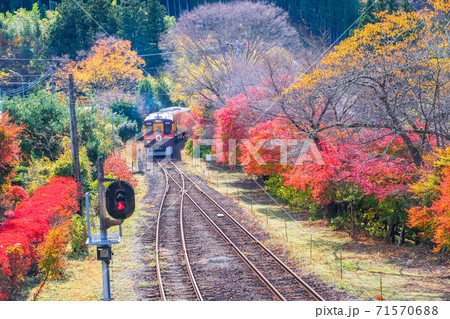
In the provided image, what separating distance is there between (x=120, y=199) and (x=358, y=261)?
29.5ft

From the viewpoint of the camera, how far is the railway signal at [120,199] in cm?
893

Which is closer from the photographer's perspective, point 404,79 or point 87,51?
point 404,79

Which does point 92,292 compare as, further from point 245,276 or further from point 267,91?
point 267,91

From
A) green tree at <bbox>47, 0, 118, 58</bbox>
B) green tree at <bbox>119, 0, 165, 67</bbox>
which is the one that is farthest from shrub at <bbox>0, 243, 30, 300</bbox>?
green tree at <bbox>119, 0, 165, 67</bbox>

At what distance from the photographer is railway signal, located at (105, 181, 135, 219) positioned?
8.93 m

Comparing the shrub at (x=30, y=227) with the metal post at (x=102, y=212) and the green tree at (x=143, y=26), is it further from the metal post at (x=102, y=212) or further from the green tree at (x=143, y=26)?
the green tree at (x=143, y=26)

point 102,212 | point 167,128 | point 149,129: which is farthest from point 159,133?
point 102,212

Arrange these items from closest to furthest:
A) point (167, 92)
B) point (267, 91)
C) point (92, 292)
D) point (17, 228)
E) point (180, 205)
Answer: point (92, 292) → point (17, 228) → point (180, 205) → point (267, 91) → point (167, 92)

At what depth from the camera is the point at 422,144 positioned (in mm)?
15875

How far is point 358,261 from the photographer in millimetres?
15297

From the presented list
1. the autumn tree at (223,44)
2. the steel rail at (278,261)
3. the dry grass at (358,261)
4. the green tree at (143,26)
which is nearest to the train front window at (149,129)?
the autumn tree at (223,44)

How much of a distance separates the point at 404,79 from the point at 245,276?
26.6 ft

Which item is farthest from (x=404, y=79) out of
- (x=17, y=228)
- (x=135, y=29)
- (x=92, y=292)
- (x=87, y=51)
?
(x=135, y=29)

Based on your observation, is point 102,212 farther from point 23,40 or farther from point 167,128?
point 23,40
